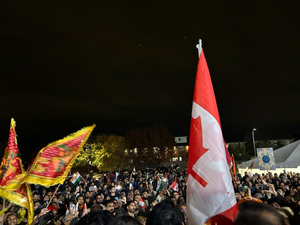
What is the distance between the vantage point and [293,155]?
1953 centimetres

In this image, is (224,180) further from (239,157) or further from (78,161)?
(78,161)

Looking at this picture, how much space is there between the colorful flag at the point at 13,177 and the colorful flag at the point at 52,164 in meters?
0.15

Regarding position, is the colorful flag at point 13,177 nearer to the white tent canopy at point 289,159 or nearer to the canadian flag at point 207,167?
the canadian flag at point 207,167

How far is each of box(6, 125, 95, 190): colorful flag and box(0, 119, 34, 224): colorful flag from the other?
0.15m

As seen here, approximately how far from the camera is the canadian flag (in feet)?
12.7

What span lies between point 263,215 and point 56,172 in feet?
15.2

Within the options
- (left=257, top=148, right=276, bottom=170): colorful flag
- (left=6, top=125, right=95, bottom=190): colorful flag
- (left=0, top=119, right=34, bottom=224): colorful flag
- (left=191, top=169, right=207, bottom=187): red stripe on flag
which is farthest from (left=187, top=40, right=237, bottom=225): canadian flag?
(left=257, top=148, right=276, bottom=170): colorful flag

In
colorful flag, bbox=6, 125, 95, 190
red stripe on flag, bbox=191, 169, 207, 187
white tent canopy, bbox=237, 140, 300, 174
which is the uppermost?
colorful flag, bbox=6, 125, 95, 190

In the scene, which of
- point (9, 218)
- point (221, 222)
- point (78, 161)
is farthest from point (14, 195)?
point (78, 161)

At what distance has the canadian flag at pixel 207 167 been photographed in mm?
3859

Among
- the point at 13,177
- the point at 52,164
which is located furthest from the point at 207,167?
the point at 13,177

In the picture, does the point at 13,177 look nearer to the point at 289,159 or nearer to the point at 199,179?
the point at 199,179

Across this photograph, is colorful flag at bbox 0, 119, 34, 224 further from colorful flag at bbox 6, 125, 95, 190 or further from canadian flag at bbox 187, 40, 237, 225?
canadian flag at bbox 187, 40, 237, 225

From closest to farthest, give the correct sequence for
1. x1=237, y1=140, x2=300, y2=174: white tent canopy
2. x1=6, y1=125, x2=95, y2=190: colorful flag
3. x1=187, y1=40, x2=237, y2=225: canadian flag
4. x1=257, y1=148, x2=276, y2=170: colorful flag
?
x1=187, y1=40, x2=237, y2=225: canadian flag < x1=6, y1=125, x2=95, y2=190: colorful flag < x1=257, y1=148, x2=276, y2=170: colorful flag < x1=237, y1=140, x2=300, y2=174: white tent canopy
